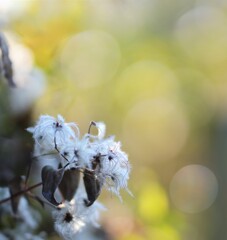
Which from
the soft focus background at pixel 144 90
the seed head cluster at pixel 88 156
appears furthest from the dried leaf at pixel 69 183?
the soft focus background at pixel 144 90

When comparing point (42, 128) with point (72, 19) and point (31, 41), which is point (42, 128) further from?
point (72, 19)

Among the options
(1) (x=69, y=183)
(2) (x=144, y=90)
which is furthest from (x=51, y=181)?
(2) (x=144, y=90)

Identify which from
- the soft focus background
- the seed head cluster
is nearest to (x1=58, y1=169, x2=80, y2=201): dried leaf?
the seed head cluster

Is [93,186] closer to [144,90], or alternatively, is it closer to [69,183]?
[69,183]

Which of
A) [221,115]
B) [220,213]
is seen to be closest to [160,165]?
[221,115]

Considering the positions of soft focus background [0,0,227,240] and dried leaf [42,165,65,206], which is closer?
dried leaf [42,165,65,206]

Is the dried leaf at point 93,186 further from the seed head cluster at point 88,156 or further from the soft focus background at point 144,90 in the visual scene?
the soft focus background at point 144,90

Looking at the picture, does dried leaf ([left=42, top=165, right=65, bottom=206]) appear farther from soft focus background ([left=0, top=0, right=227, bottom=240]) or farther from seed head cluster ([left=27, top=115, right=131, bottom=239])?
soft focus background ([left=0, top=0, right=227, bottom=240])
